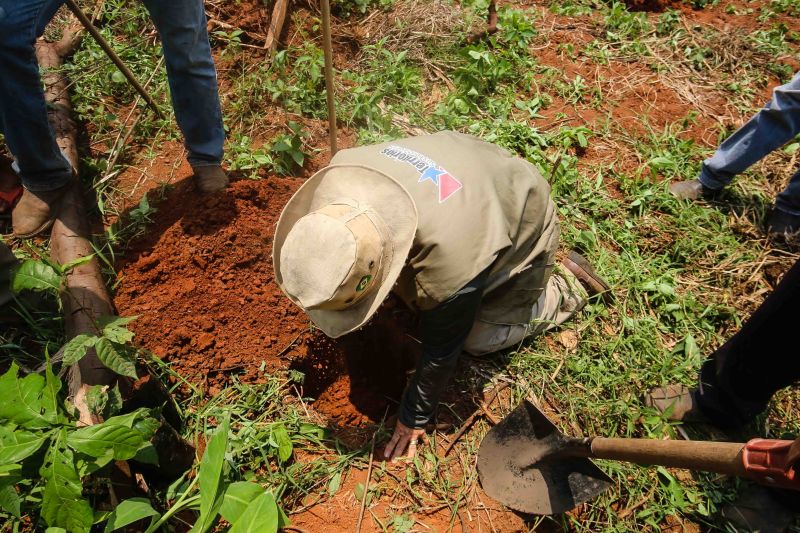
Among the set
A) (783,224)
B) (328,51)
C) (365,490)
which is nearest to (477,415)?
(365,490)

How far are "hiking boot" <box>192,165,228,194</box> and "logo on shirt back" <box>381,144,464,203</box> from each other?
1.21 metres

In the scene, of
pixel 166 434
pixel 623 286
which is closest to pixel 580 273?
pixel 623 286

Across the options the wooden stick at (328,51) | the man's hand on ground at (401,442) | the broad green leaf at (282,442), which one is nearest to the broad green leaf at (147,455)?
the broad green leaf at (282,442)

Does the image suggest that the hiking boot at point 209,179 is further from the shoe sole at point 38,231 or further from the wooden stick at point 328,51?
the shoe sole at point 38,231

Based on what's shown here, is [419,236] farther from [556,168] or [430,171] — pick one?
[556,168]

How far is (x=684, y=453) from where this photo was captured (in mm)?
1328

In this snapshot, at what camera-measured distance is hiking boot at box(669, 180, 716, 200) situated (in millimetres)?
3078

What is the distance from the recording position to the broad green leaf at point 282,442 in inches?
81.4

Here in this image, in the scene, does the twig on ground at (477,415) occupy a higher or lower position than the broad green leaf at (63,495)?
lower

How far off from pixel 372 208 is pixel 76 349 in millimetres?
1063

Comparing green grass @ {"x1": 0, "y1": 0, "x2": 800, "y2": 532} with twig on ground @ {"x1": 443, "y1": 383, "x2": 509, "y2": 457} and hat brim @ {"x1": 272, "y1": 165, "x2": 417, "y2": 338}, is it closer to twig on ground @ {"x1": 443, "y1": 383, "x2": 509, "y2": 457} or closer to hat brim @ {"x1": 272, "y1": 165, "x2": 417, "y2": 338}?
twig on ground @ {"x1": 443, "y1": 383, "x2": 509, "y2": 457}

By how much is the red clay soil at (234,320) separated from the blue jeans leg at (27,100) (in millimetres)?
541

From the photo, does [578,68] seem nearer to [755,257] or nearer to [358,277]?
[755,257]

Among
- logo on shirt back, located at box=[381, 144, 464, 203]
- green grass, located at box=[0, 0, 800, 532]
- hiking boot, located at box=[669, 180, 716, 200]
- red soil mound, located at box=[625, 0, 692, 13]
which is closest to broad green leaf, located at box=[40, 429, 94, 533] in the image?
green grass, located at box=[0, 0, 800, 532]
